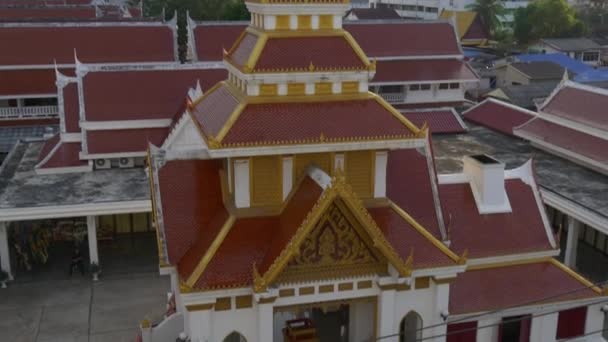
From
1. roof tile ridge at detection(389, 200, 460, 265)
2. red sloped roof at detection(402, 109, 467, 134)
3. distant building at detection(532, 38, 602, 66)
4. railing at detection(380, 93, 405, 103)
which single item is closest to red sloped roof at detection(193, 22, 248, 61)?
railing at detection(380, 93, 405, 103)

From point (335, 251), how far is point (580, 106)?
19.6 metres

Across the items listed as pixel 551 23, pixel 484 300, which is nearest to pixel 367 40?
pixel 484 300

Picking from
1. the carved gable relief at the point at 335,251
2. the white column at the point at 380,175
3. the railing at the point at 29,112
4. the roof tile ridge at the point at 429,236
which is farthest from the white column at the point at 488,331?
the railing at the point at 29,112

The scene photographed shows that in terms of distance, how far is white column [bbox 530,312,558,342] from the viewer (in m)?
16.9

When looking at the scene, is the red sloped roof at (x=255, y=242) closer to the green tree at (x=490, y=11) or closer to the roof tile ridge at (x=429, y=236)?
the roof tile ridge at (x=429, y=236)

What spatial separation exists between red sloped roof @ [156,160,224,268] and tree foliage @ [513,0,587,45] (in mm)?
68223

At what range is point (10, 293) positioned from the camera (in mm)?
21969

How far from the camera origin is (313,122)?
15234 millimetres

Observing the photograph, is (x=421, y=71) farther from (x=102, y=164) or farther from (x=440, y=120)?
(x=102, y=164)

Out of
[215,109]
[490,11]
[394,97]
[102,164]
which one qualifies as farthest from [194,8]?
[215,109]

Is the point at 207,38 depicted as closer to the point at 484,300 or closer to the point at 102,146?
the point at 102,146

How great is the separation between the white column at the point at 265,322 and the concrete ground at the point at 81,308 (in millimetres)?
Result: 6138

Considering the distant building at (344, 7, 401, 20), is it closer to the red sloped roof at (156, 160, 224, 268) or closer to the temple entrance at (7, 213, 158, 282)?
the temple entrance at (7, 213, 158, 282)

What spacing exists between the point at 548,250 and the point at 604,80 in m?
38.9
